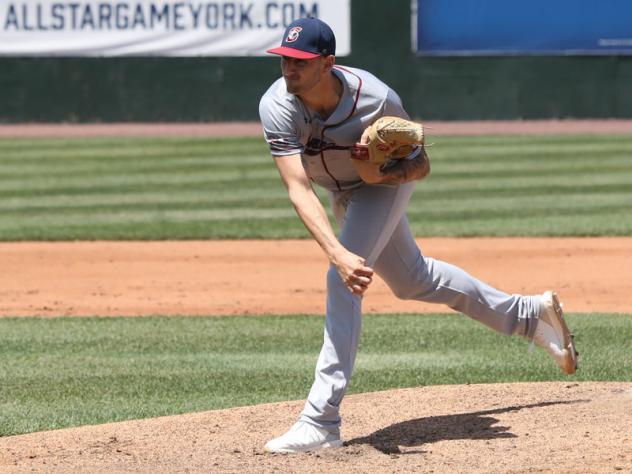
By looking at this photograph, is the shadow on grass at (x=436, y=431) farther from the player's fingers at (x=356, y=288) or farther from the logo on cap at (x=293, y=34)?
the logo on cap at (x=293, y=34)

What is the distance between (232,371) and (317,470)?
2197 millimetres

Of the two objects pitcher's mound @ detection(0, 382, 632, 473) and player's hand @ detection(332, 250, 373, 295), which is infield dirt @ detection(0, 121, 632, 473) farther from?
player's hand @ detection(332, 250, 373, 295)

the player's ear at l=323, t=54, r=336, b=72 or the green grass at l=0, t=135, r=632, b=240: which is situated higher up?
the player's ear at l=323, t=54, r=336, b=72

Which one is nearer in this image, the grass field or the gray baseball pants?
the gray baseball pants

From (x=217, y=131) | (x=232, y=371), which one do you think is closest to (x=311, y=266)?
(x=232, y=371)

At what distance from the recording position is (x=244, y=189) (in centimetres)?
1567

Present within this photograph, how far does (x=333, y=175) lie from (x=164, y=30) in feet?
59.2

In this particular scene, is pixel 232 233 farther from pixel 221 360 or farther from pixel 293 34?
pixel 293 34

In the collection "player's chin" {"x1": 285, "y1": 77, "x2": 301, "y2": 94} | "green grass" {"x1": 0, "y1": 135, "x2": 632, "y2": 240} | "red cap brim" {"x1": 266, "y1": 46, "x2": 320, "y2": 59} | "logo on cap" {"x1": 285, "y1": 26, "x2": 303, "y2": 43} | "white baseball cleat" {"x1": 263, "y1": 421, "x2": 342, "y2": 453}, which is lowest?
"green grass" {"x1": 0, "y1": 135, "x2": 632, "y2": 240}

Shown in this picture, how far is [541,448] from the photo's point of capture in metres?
5.01

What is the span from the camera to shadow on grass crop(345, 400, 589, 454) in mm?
5219

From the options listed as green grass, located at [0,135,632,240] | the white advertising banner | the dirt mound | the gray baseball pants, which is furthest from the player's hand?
the white advertising banner

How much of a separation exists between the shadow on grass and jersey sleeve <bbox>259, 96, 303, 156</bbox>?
1208 millimetres

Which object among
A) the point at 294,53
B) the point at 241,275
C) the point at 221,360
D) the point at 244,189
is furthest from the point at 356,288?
the point at 244,189
